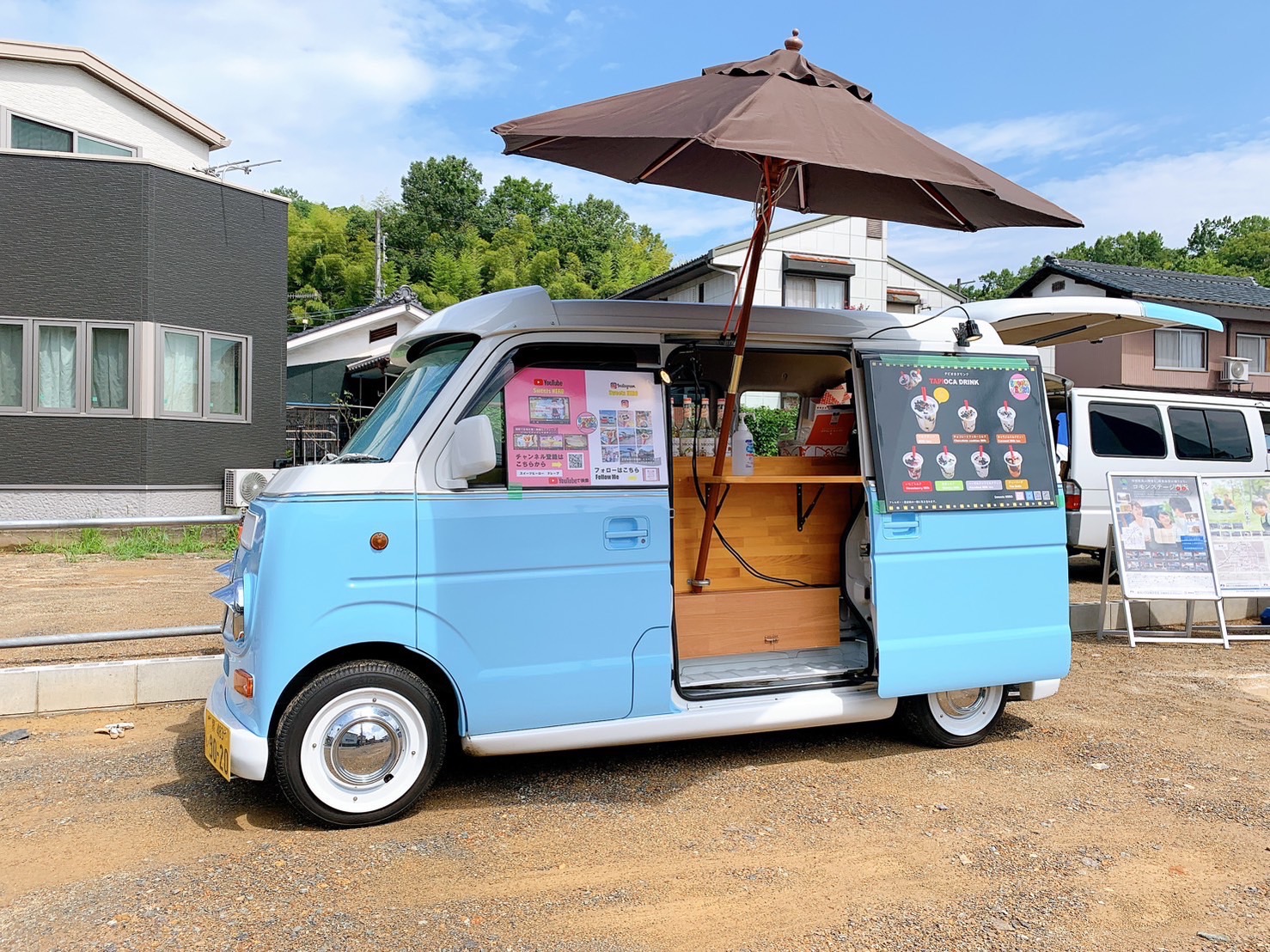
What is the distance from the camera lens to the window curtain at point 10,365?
42.3ft

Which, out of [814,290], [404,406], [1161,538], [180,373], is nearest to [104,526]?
[404,406]

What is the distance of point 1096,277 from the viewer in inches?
1112

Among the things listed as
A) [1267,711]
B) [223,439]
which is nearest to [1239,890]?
[1267,711]

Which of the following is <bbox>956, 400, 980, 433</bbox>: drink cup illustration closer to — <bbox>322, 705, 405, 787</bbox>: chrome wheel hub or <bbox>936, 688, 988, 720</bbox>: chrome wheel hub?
<bbox>936, 688, 988, 720</bbox>: chrome wheel hub

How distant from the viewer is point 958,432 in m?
4.92

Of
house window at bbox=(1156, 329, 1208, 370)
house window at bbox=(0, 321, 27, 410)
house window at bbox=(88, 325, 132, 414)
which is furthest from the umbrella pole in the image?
house window at bbox=(1156, 329, 1208, 370)

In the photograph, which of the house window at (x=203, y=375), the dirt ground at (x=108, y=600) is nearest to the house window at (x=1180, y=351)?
the dirt ground at (x=108, y=600)

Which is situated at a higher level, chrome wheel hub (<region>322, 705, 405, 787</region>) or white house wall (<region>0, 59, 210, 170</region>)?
white house wall (<region>0, 59, 210, 170</region>)

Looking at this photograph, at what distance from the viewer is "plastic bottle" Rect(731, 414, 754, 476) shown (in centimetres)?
500

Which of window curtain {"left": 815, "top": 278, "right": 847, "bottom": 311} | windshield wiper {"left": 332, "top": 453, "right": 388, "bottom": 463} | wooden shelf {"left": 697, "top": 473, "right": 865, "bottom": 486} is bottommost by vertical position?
wooden shelf {"left": 697, "top": 473, "right": 865, "bottom": 486}

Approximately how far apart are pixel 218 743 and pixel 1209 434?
1178 cm

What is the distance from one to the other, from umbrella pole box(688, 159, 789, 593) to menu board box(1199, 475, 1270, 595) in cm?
532

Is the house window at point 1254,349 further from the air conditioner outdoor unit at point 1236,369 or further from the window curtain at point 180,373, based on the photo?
the window curtain at point 180,373

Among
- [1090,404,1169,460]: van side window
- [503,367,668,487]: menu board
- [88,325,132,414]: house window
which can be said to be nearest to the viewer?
[503,367,668,487]: menu board
